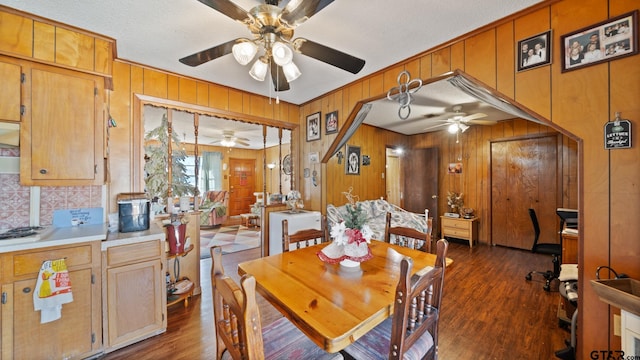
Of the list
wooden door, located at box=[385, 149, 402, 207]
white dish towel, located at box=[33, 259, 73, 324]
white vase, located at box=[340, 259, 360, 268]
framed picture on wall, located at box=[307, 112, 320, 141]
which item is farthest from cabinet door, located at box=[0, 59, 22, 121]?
wooden door, located at box=[385, 149, 402, 207]

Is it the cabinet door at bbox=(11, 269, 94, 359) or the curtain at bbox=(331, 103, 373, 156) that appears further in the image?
the curtain at bbox=(331, 103, 373, 156)

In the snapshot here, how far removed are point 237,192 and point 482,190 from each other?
7.20 meters

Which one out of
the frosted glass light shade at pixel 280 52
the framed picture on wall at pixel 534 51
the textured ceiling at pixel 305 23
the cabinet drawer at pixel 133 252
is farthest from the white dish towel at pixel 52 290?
the framed picture on wall at pixel 534 51

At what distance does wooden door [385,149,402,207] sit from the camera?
620cm

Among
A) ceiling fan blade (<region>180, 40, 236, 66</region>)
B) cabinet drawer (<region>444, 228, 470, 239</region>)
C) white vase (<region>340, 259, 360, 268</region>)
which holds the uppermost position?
ceiling fan blade (<region>180, 40, 236, 66</region>)

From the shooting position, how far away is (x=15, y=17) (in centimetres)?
175

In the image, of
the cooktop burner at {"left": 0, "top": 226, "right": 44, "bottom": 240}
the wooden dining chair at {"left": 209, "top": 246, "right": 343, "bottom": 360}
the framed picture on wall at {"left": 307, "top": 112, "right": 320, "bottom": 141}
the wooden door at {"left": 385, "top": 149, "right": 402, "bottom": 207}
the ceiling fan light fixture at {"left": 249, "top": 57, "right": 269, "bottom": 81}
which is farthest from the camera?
the wooden door at {"left": 385, "top": 149, "right": 402, "bottom": 207}

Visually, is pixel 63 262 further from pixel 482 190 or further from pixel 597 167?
pixel 482 190

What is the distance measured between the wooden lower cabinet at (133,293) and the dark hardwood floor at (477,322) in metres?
0.11

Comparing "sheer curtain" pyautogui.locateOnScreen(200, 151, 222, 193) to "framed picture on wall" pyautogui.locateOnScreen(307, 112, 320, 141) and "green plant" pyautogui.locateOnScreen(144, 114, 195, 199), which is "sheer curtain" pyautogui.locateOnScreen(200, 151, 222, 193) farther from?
"framed picture on wall" pyautogui.locateOnScreen(307, 112, 320, 141)

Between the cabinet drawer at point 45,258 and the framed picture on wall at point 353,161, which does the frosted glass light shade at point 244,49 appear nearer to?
the cabinet drawer at point 45,258

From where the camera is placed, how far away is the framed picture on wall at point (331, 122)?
335cm

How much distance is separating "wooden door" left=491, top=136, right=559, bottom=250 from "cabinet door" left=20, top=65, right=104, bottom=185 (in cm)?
616

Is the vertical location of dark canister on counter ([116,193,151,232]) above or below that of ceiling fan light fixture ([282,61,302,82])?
below
